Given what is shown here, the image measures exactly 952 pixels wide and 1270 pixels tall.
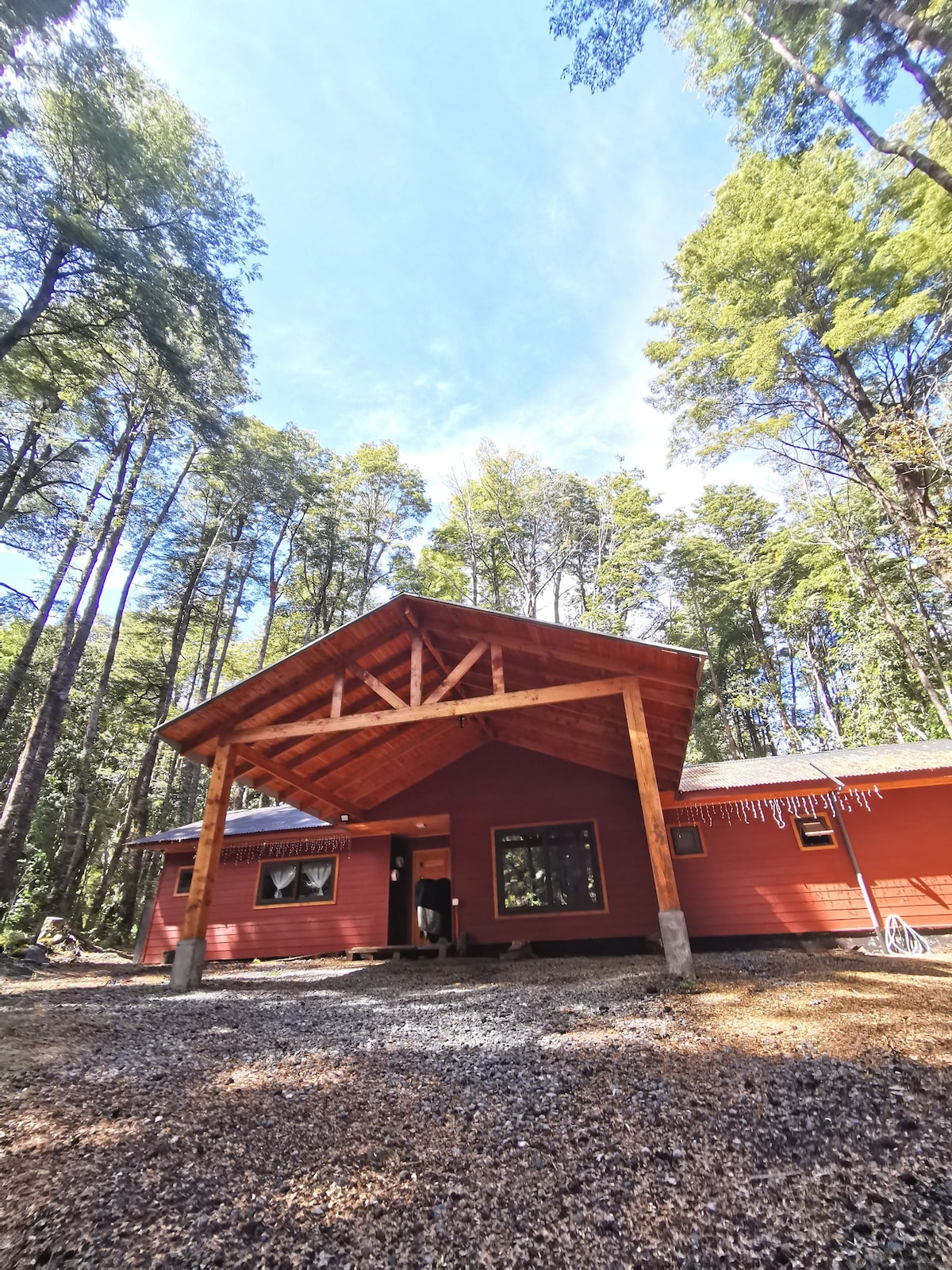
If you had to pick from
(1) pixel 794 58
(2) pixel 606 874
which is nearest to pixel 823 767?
(2) pixel 606 874

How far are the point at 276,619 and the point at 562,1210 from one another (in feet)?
67.9

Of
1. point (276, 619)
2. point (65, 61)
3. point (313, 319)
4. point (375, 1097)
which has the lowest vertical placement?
point (375, 1097)

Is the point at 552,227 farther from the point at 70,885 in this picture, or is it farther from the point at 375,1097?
the point at 70,885

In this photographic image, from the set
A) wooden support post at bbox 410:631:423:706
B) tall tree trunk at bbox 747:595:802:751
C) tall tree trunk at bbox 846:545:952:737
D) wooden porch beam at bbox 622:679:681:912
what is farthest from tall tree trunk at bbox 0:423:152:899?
tall tree trunk at bbox 747:595:802:751


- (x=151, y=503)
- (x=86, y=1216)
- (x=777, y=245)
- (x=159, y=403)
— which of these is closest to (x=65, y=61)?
(x=159, y=403)

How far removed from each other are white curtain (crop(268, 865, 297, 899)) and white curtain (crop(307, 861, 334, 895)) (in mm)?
276

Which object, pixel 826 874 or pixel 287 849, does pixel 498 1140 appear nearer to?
pixel 826 874

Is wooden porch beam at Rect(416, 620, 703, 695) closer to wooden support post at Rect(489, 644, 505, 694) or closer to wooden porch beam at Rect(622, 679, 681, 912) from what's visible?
wooden support post at Rect(489, 644, 505, 694)

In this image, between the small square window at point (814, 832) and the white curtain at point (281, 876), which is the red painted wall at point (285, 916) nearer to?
the white curtain at point (281, 876)

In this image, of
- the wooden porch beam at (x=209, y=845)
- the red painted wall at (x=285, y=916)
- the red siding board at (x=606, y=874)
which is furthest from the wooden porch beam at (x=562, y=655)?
the red painted wall at (x=285, y=916)

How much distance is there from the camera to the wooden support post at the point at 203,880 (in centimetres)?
596

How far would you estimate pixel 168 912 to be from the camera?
10508 mm

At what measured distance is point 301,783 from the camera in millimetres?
8398

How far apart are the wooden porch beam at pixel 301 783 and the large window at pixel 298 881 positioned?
1.34 m
